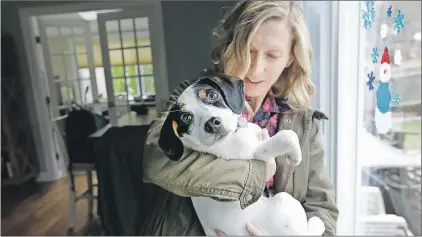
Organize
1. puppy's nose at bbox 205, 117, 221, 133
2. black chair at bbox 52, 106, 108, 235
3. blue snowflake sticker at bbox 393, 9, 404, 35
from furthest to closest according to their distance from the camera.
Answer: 1. black chair at bbox 52, 106, 108, 235
2. blue snowflake sticker at bbox 393, 9, 404, 35
3. puppy's nose at bbox 205, 117, 221, 133

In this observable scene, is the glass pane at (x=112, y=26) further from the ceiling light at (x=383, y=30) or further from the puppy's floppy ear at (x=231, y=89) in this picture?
the ceiling light at (x=383, y=30)

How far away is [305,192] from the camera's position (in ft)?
2.01

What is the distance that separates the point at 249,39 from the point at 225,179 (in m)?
0.22

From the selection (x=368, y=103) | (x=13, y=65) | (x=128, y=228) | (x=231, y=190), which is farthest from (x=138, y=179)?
(x=368, y=103)

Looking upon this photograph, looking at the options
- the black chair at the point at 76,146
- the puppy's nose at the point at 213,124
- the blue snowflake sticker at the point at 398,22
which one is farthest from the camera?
the black chair at the point at 76,146

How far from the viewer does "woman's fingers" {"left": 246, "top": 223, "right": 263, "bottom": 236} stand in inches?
22.0

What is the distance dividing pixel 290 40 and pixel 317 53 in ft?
0.34

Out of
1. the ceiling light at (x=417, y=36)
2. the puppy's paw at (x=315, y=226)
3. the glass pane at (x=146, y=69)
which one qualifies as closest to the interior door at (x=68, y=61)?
the glass pane at (x=146, y=69)

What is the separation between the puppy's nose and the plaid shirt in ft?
0.30

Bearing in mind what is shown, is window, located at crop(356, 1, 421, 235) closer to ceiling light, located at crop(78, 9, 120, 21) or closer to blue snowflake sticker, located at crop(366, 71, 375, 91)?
blue snowflake sticker, located at crop(366, 71, 375, 91)

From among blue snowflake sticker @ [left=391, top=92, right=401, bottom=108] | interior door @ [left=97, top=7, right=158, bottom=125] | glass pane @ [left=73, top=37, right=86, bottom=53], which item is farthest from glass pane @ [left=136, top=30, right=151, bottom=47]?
blue snowflake sticker @ [left=391, top=92, right=401, bottom=108]

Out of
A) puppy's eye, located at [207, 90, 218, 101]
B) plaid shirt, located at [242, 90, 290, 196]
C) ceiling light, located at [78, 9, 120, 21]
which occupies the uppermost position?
ceiling light, located at [78, 9, 120, 21]

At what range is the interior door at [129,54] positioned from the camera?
0.67 metres

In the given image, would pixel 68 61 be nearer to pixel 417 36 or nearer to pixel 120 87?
pixel 120 87
